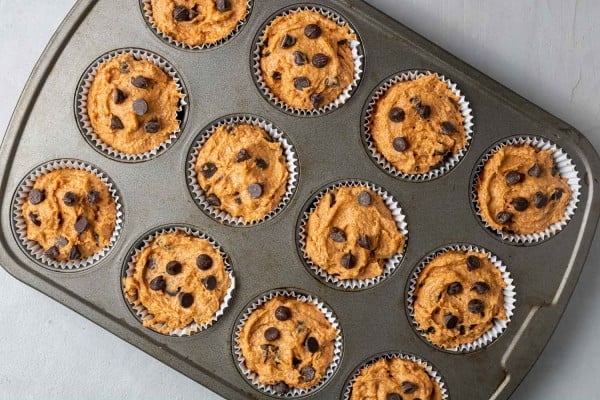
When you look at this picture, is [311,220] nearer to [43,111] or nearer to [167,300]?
[167,300]

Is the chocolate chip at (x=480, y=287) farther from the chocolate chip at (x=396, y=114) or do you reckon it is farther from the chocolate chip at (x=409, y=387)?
the chocolate chip at (x=396, y=114)

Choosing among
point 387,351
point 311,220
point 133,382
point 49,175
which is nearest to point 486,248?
point 387,351

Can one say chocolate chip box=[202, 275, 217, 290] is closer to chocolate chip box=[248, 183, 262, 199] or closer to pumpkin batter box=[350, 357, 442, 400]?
chocolate chip box=[248, 183, 262, 199]

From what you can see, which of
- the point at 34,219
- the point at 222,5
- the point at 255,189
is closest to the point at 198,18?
the point at 222,5

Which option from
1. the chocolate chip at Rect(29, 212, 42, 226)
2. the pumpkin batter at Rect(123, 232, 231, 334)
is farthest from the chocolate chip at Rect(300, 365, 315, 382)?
the chocolate chip at Rect(29, 212, 42, 226)

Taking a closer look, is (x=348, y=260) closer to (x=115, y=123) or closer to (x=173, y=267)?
(x=173, y=267)

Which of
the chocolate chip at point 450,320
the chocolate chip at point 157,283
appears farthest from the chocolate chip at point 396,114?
the chocolate chip at point 157,283
